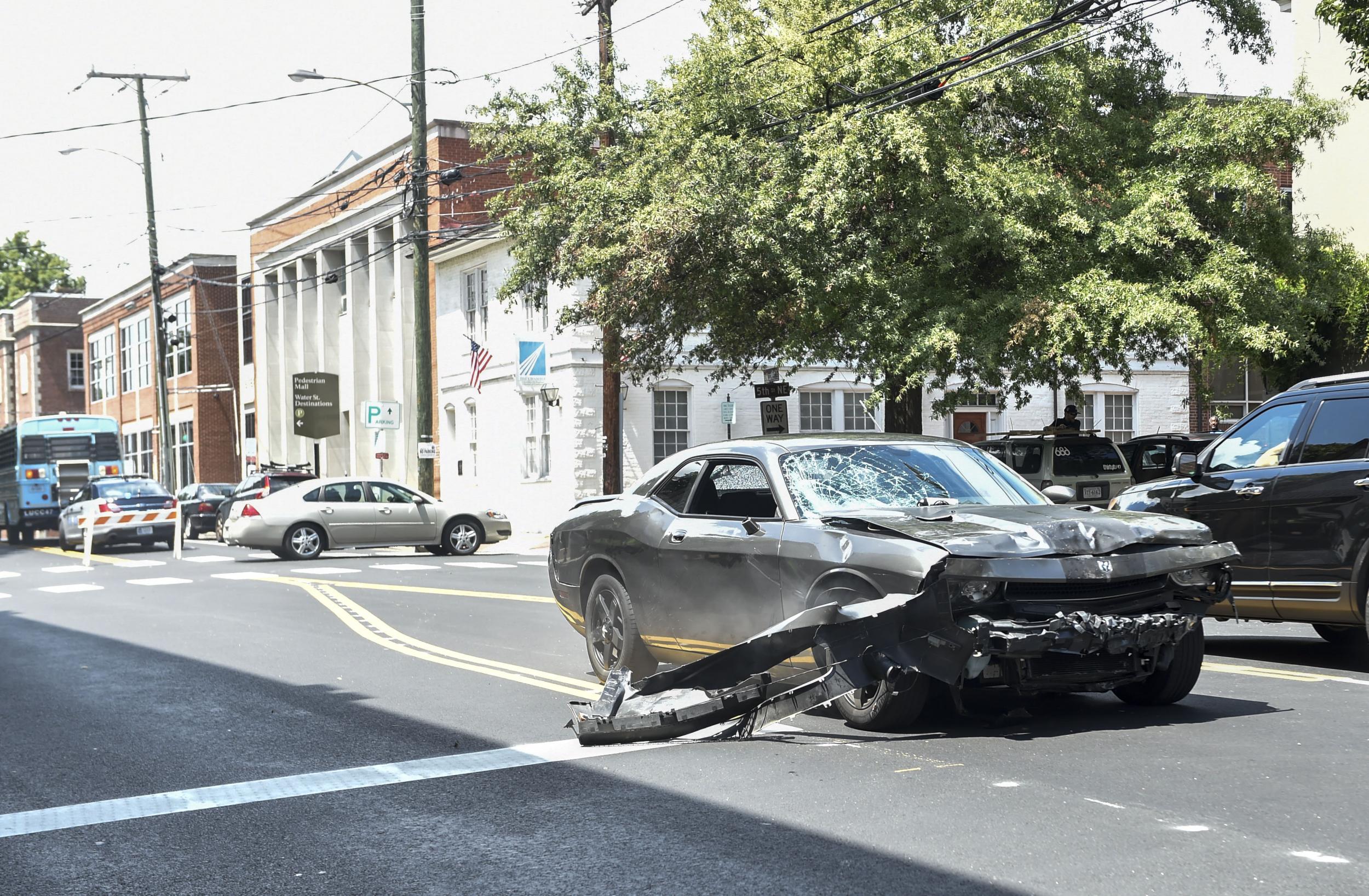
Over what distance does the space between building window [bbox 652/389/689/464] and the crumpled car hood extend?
970 inches

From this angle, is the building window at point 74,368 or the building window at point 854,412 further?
the building window at point 74,368

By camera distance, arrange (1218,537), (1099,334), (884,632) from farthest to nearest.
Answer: (1099,334), (1218,537), (884,632)

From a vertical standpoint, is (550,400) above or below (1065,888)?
above

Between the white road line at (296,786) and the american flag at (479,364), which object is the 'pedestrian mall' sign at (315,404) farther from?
the white road line at (296,786)

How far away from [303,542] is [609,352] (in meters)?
6.56

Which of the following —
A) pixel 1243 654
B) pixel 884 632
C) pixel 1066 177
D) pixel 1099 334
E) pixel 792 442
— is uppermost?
pixel 1066 177

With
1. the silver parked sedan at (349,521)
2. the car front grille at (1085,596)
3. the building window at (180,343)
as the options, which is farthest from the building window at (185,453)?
the car front grille at (1085,596)

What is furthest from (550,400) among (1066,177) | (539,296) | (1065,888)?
(1065,888)

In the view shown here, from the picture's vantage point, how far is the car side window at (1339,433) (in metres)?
9.34

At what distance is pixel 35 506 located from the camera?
136ft

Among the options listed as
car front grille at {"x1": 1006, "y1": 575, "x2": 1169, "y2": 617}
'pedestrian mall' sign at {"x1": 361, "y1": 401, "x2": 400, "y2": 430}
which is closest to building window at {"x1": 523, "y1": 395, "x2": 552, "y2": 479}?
'pedestrian mall' sign at {"x1": 361, "y1": 401, "x2": 400, "y2": 430}

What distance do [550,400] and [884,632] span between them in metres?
26.0

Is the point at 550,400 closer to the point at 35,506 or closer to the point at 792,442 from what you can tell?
the point at 35,506

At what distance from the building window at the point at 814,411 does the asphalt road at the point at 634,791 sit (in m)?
23.5
